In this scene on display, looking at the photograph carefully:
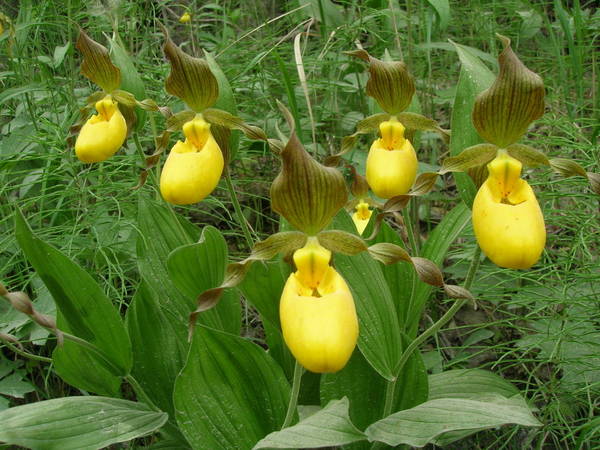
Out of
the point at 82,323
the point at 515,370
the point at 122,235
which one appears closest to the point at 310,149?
the point at 122,235

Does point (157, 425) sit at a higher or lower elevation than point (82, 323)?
lower

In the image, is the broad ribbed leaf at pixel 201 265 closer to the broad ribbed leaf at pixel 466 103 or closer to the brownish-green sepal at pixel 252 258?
the brownish-green sepal at pixel 252 258

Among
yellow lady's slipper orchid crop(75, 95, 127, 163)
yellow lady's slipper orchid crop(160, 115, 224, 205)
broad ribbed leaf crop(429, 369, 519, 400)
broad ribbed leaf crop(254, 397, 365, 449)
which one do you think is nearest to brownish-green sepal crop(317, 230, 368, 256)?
broad ribbed leaf crop(254, 397, 365, 449)

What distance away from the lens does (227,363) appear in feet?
4.26

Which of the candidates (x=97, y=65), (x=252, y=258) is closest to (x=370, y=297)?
(x=252, y=258)

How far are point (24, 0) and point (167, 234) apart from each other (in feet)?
4.32

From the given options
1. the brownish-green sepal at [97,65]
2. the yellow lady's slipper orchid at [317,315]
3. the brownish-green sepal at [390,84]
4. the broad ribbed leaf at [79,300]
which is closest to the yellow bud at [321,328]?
the yellow lady's slipper orchid at [317,315]

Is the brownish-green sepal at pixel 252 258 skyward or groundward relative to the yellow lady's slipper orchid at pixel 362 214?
skyward

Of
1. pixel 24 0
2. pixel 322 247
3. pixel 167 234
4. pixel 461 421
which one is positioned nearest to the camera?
pixel 461 421

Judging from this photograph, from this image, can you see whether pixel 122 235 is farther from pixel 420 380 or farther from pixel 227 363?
pixel 420 380

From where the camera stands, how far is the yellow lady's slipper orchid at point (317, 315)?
1.00 metres

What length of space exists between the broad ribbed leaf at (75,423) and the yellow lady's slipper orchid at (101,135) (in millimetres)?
738

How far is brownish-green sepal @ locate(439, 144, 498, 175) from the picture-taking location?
1270mm

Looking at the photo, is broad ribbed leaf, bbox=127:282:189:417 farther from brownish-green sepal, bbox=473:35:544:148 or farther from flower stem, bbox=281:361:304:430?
brownish-green sepal, bbox=473:35:544:148
